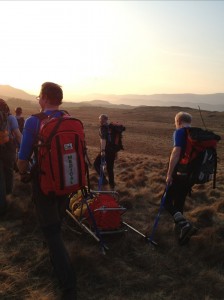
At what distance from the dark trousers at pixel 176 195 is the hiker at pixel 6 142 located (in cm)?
311

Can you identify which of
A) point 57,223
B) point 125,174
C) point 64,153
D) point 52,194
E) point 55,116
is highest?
point 55,116

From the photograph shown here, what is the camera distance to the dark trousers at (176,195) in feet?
22.3

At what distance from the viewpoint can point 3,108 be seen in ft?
23.8

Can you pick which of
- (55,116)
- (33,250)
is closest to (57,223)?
(55,116)

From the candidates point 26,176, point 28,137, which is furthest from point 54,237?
point 28,137

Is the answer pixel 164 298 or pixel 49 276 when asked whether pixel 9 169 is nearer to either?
pixel 49 276

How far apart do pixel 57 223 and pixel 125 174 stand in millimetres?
9348

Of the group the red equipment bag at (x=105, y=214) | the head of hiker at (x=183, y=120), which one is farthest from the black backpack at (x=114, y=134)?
the head of hiker at (x=183, y=120)

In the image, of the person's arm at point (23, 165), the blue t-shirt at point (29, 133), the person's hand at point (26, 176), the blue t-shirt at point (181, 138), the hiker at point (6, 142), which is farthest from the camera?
the hiker at point (6, 142)

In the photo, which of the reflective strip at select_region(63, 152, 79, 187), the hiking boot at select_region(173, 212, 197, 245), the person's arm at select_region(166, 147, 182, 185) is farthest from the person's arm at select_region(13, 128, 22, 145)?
the hiking boot at select_region(173, 212, 197, 245)

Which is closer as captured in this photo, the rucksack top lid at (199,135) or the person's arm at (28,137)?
the person's arm at (28,137)

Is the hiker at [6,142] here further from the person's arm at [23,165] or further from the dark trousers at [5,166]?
the person's arm at [23,165]

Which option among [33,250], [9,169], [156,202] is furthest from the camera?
[156,202]

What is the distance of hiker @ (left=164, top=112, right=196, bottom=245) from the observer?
642 cm
